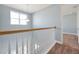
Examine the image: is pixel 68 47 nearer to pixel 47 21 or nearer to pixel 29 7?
pixel 47 21

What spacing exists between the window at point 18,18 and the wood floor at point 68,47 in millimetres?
554

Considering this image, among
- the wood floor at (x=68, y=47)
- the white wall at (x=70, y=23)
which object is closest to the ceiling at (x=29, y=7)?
the white wall at (x=70, y=23)

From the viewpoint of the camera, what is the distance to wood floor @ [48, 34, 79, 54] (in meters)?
1.68

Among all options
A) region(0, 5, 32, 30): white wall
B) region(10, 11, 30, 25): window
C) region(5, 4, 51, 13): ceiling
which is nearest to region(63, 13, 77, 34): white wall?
region(5, 4, 51, 13): ceiling

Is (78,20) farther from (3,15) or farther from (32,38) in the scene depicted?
(3,15)

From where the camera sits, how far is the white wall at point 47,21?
1.69 meters

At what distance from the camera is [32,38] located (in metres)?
1.72

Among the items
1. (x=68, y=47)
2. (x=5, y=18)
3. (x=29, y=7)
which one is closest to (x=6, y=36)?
(x=5, y=18)

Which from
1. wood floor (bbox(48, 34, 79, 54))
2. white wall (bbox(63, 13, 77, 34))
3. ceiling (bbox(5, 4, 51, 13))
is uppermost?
ceiling (bbox(5, 4, 51, 13))

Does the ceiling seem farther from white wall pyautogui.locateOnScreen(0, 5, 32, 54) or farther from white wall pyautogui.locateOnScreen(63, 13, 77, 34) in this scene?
white wall pyautogui.locateOnScreen(63, 13, 77, 34)

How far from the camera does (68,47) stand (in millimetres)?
1705

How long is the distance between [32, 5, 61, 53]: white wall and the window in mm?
127
